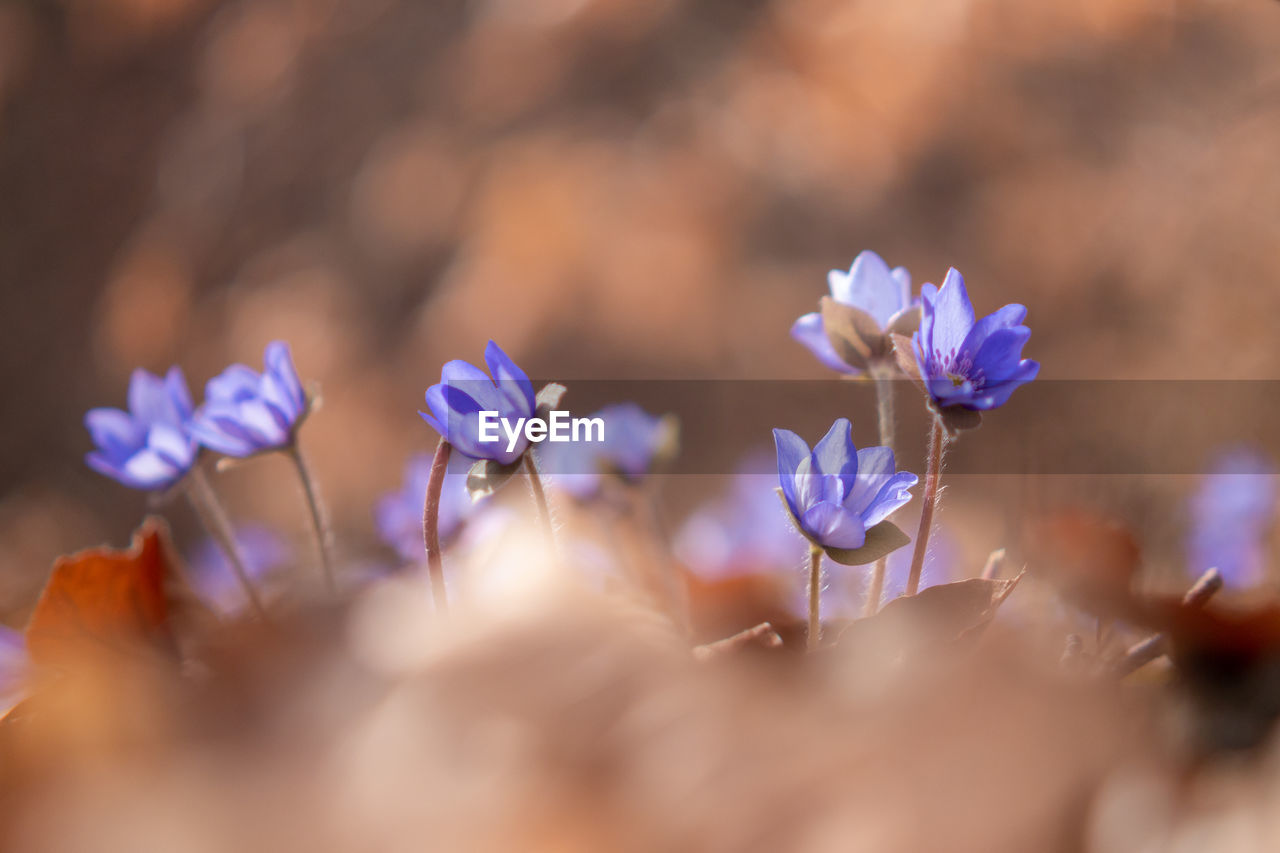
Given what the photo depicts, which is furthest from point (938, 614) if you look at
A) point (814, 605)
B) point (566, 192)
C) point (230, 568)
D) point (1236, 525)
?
point (566, 192)

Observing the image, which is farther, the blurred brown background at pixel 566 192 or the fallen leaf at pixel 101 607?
the blurred brown background at pixel 566 192

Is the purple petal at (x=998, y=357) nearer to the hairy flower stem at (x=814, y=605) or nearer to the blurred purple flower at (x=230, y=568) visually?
the hairy flower stem at (x=814, y=605)

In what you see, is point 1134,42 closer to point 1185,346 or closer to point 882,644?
point 1185,346

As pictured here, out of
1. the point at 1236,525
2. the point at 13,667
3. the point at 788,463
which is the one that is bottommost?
the point at 1236,525

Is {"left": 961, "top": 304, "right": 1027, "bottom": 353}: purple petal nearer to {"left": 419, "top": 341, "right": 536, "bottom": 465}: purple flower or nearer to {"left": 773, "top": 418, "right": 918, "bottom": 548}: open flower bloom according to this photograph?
{"left": 773, "top": 418, "right": 918, "bottom": 548}: open flower bloom

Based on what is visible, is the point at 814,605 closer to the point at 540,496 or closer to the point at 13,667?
the point at 540,496

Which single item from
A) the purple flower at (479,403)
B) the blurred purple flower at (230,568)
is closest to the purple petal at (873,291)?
the purple flower at (479,403)

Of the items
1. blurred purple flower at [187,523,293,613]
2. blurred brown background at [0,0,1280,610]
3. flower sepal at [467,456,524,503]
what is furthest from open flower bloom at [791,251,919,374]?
blurred brown background at [0,0,1280,610]
